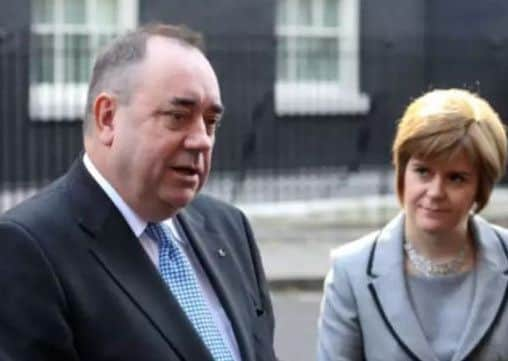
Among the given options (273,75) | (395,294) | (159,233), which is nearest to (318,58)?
(273,75)

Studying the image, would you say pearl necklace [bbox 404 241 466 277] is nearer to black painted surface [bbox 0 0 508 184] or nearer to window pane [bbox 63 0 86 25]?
black painted surface [bbox 0 0 508 184]

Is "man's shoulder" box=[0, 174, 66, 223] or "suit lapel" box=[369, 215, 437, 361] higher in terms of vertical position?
"man's shoulder" box=[0, 174, 66, 223]

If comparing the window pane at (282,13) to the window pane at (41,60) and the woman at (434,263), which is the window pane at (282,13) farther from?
the woman at (434,263)

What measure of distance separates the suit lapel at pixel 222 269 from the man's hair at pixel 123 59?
1.15 feet

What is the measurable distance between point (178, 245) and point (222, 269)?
13cm

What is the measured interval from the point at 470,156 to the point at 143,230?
962 millimetres

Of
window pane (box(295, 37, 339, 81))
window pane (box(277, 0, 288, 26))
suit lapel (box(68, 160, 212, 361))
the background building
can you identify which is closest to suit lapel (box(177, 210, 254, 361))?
suit lapel (box(68, 160, 212, 361))

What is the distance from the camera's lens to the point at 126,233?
8.29 ft

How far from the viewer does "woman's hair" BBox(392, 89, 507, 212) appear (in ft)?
10.4

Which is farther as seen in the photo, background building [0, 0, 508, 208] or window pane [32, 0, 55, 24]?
window pane [32, 0, 55, 24]

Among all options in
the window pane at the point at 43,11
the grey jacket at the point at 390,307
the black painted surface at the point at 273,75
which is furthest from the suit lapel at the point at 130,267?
the window pane at the point at 43,11

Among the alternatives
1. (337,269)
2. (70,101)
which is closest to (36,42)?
(70,101)

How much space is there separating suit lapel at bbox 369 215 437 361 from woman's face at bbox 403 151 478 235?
0.30 feet

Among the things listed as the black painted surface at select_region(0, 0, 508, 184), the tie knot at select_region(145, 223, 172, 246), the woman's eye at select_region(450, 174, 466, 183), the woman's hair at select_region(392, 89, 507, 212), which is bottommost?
the black painted surface at select_region(0, 0, 508, 184)
